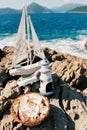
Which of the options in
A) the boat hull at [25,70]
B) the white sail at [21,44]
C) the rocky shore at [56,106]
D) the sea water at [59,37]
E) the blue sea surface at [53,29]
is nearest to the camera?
the rocky shore at [56,106]

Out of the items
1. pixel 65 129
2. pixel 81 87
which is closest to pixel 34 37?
pixel 65 129

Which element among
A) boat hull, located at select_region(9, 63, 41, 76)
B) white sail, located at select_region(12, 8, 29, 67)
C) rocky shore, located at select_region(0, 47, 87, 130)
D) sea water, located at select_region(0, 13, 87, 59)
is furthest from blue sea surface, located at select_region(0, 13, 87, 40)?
boat hull, located at select_region(9, 63, 41, 76)

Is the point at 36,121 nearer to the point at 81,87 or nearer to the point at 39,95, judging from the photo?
the point at 39,95

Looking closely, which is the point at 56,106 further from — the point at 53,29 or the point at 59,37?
the point at 53,29

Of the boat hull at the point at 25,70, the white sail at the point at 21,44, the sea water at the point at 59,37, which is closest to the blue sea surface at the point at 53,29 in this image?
the sea water at the point at 59,37

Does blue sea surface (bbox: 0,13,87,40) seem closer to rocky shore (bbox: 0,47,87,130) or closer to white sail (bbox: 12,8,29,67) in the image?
white sail (bbox: 12,8,29,67)

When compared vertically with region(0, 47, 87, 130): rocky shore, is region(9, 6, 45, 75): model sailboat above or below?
above

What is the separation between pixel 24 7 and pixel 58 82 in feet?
9.80

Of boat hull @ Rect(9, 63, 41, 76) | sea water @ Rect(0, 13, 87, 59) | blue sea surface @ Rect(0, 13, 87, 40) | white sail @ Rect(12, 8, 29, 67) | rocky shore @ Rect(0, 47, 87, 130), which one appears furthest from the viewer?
blue sea surface @ Rect(0, 13, 87, 40)

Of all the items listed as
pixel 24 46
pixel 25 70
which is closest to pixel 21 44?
pixel 24 46

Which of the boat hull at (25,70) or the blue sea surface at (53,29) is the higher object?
the boat hull at (25,70)

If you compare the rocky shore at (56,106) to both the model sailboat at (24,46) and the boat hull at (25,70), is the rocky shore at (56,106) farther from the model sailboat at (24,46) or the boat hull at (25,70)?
the model sailboat at (24,46)

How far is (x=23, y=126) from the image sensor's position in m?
8.76

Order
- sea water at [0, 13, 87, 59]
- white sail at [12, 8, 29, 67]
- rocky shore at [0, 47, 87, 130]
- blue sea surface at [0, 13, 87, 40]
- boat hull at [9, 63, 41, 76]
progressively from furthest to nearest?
blue sea surface at [0, 13, 87, 40]
sea water at [0, 13, 87, 59]
boat hull at [9, 63, 41, 76]
white sail at [12, 8, 29, 67]
rocky shore at [0, 47, 87, 130]
